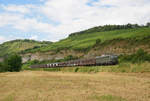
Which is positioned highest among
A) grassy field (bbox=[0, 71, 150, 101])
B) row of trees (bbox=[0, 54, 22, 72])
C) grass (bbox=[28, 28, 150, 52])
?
grass (bbox=[28, 28, 150, 52])

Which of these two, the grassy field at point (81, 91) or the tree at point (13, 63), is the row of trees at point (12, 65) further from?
the grassy field at point (81, 91)

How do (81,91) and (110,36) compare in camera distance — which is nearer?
(81,91)

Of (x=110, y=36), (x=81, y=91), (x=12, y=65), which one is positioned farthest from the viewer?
(x=110, y=36)

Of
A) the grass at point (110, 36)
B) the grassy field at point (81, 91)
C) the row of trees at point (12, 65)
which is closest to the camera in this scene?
the grassy field at point (81, 91)

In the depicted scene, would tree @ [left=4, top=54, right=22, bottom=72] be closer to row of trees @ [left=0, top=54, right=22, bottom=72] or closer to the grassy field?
row of trees @ [left=0, top=54, right=22, bottom=72]

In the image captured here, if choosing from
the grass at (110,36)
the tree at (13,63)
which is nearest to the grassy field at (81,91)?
the grass at (110,36)

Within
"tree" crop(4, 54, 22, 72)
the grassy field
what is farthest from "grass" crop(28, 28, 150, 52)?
the grassy field

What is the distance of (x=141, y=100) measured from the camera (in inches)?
520

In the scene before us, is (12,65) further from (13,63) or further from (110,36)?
(110,36)

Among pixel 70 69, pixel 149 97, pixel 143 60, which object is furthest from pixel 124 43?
pixel 149 97

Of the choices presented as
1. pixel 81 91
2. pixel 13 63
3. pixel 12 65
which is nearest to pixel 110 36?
pixel 13 63

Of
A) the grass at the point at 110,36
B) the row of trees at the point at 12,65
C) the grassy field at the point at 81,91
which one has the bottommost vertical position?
the grassy field at the point at 81,91

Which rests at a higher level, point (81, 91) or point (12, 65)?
point (12, 65)

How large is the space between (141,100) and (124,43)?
202ft
